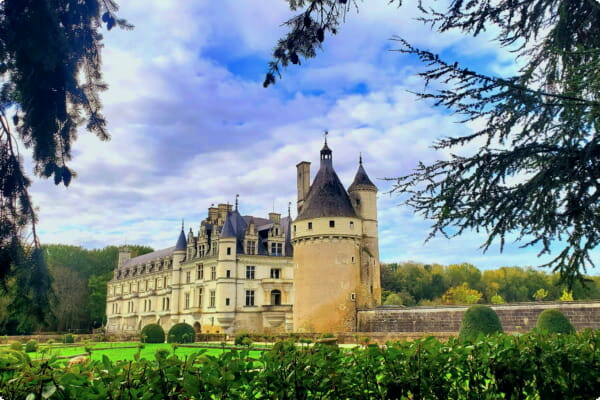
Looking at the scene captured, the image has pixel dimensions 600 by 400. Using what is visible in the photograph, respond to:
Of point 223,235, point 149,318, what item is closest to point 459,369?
point 223,235

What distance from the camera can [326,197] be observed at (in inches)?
1053

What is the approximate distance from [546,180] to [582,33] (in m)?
2.73

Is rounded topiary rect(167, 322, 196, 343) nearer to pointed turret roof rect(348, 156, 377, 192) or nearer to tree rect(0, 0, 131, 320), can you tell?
pointed turret roof rect(348, 156, 377, 192)

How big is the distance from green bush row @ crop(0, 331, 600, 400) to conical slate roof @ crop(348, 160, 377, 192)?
933 inches

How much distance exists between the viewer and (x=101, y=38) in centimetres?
465

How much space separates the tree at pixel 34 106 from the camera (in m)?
3.68

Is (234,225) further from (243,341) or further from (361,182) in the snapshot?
(243,341)

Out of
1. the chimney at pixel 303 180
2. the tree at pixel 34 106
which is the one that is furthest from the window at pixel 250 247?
the tree at pixel 34 106

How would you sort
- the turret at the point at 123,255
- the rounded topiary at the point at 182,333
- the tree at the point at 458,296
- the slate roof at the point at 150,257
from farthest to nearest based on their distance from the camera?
the turret at the point at 123,255
the tree at the point at 458,296
the slate roof at the point at 150,257
the rounded topiary at the point at 182,333

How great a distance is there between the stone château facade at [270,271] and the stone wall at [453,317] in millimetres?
1460

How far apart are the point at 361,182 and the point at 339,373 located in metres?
25.5

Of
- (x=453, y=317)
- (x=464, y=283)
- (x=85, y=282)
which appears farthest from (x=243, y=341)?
(x=85, y=282)

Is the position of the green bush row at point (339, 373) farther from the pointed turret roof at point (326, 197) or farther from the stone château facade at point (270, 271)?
the pointed turret roof at point (326, 197)

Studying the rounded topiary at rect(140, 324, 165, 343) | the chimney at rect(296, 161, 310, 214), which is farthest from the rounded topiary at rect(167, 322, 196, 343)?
the chimney at rect(296, 161, 310, 214)
